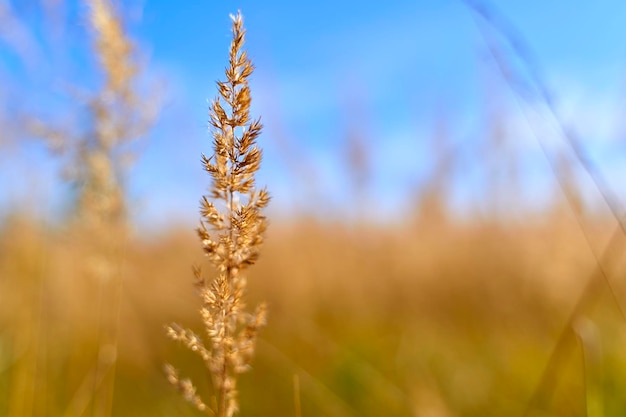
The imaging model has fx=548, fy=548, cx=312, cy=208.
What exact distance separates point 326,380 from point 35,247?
38.2 inches

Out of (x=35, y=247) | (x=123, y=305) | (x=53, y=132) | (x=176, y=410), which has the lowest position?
(x=176, y=410)

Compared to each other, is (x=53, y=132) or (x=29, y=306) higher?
(x=53, y=132)

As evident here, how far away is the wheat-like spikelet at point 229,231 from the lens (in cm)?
47

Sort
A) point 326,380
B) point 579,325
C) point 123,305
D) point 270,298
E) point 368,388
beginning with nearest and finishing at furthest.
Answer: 1. point 579,325
2. point 368,388
3. point 326,380
4. point 123,305
5. point 270,298

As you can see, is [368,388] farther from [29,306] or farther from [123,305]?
[123,305]

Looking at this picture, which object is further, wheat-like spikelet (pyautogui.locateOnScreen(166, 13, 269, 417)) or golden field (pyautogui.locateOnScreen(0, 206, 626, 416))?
golden field (pyautogui.locateOnScreen(0, 206, 626, 416))

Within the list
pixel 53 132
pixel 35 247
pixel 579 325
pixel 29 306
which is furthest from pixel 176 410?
pixel 579 325

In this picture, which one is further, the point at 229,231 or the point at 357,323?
the point at 357,323

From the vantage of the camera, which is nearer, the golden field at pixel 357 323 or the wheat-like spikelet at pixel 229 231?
the wheat-like spikelet at pixel 229 231

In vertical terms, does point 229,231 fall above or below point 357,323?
above

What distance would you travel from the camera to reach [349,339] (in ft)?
7.36

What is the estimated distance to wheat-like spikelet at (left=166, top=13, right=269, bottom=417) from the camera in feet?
1.55

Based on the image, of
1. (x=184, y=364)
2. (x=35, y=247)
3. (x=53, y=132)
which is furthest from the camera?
(x=184, y=364)

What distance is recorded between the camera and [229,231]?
0.50 m
